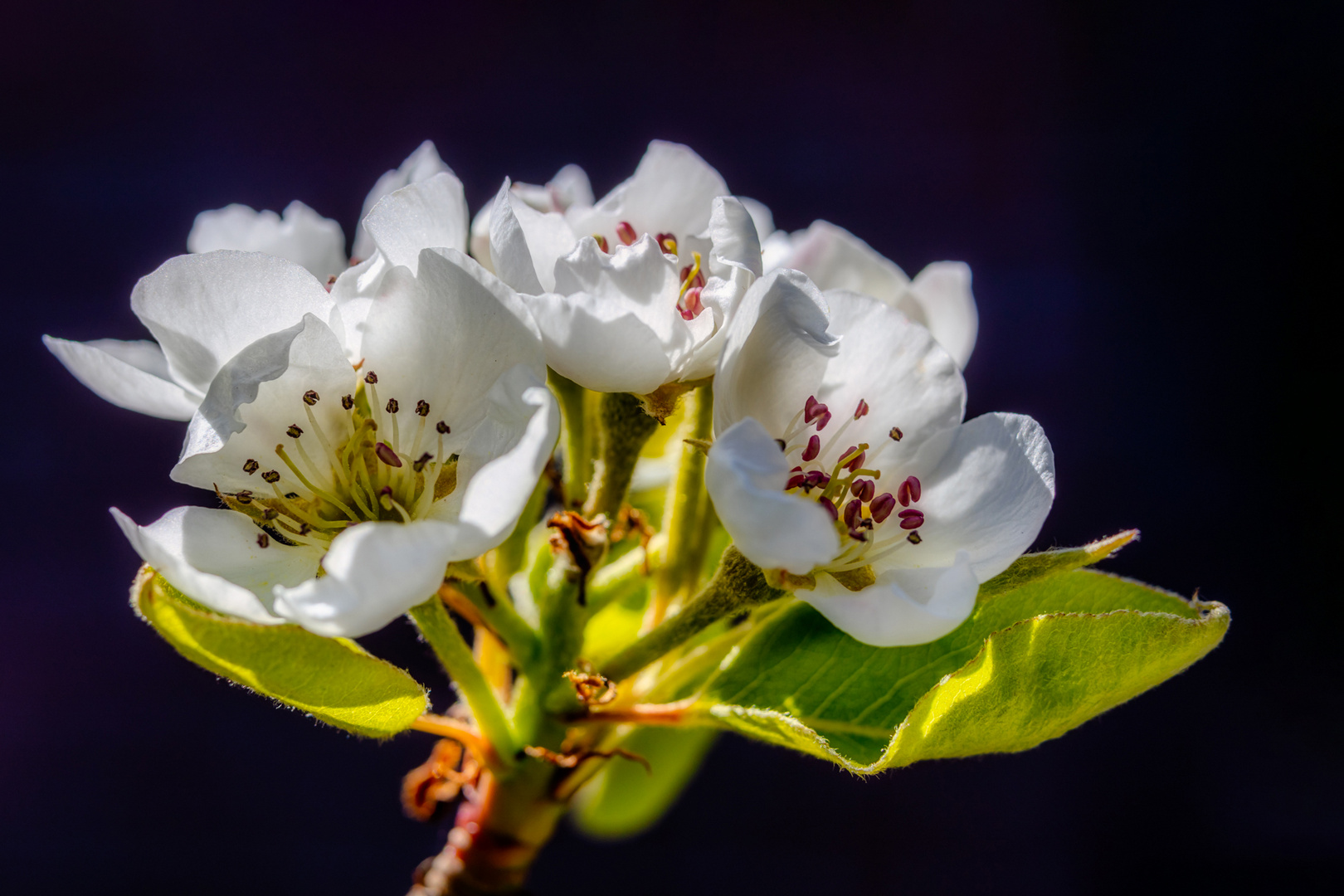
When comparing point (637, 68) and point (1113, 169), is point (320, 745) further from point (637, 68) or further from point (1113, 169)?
point (1113, 169)

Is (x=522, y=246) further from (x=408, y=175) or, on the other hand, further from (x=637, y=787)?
(x=637, y=787)

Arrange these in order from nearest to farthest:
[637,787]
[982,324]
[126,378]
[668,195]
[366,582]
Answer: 1. [366,582]
2. [126,378]
3. [668,195]
4. [637,787]
5. [982,324]

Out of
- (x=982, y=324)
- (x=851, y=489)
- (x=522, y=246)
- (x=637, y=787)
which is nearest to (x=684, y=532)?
(x=851, y=489)

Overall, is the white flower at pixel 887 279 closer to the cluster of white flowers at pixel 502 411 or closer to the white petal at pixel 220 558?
the cluster of white flowers at pixel 502 411

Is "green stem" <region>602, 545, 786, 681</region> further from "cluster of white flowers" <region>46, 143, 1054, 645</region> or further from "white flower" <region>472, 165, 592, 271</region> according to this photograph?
"white flower" <region>472, 165, 592, 271</region>

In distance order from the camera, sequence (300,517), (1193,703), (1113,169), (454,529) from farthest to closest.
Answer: (1113,169) < (1193,703) < (300,517) < (454,529)

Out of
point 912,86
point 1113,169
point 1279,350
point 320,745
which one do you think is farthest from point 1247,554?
point 320,745

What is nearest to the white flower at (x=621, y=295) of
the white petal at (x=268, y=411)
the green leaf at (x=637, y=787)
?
the white petal at (x=268, y=411)

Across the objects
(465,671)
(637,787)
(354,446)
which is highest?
(354,446)
